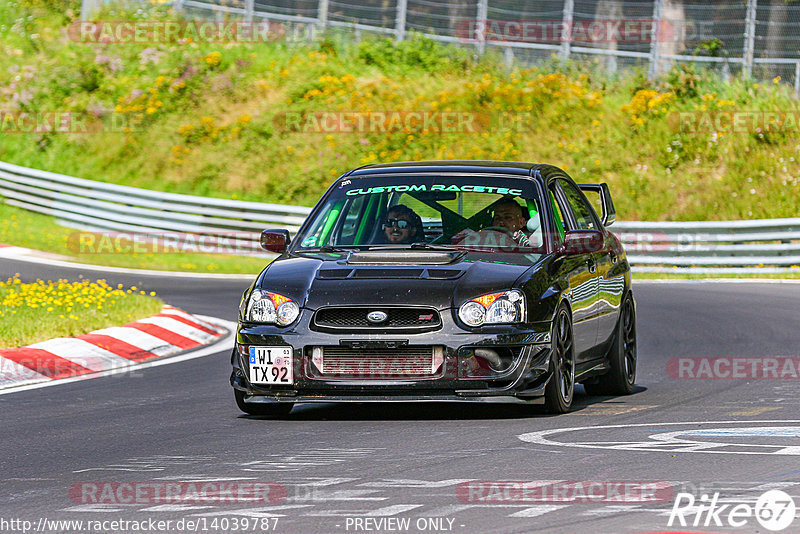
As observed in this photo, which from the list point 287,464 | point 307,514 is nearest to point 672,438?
point 287,464

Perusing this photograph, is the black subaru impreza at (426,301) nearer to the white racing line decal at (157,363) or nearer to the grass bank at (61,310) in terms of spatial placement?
the white racing line decal at (157,363)

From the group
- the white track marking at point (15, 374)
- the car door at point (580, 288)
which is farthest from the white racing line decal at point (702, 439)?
the white track marking at point (15, 374)

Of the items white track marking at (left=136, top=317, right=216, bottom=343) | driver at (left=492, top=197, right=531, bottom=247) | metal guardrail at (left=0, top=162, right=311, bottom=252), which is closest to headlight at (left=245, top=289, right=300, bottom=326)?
driver at (left=492, top=197, right=531, bottom=247)

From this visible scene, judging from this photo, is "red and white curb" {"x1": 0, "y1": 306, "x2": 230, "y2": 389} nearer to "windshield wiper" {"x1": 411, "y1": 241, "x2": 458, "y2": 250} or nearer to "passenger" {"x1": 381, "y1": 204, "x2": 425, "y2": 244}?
"passenger" {"x1": 381, "y1": 204, "x2": 425, "y2": 244}

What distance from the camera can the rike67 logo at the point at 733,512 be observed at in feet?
17.9

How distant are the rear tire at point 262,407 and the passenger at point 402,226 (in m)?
1.28

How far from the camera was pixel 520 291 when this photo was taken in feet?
27.9

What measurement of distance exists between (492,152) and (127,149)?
27.0 ft

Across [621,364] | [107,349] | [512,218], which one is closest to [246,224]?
[107,349]

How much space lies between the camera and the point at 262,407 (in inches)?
359

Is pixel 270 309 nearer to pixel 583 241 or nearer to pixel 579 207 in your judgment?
pixel 583 241

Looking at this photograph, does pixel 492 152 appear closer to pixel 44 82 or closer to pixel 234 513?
pixel 44 82

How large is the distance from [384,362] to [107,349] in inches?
192

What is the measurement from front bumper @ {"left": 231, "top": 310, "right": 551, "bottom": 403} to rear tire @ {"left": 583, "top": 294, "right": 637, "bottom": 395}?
1783 millimetres
